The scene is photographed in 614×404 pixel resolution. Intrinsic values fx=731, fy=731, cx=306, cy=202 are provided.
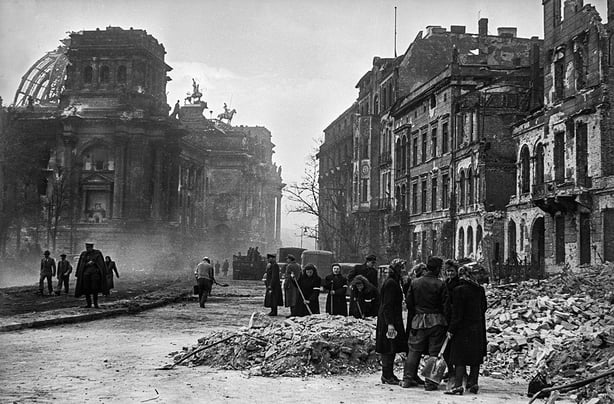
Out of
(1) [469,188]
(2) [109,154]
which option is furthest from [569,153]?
(2) [109,154]

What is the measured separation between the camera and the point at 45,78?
3243 inches

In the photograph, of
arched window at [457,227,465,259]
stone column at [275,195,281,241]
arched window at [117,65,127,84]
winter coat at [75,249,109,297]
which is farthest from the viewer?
stone column at [275,195,281,241]

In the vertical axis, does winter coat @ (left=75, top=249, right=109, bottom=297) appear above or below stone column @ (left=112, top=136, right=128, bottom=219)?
below

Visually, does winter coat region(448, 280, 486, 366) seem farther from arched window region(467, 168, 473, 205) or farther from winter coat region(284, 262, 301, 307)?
arched window region(467, 168, 473, 205)

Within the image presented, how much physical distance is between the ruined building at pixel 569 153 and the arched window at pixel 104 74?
38068 millimetres

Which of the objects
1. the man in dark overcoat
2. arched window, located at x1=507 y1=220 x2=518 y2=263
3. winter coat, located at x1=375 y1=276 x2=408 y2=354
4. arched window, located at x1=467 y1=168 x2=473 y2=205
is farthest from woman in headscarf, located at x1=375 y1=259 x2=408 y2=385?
arched window, located at x1=467 y1=168 x2=473 y2=205

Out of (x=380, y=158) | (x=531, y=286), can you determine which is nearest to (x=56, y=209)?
(x=380, y=158)

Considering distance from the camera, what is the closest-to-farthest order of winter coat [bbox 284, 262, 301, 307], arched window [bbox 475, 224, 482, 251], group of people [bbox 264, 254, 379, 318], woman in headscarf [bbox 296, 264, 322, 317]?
group of people [bbox 264, 254, 379, 318], woman in headscarf [bbox 296, 264, 322, 317], winter coat [bbox 284, 262, 301, 307], arched window [bbox 475, 224, 482, 251]

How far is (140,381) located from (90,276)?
11.4 m

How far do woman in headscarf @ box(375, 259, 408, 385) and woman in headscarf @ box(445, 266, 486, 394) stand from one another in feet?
3.13

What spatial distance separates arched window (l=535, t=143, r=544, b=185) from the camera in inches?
1297

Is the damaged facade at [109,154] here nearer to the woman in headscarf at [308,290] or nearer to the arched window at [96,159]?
the arched window at [96,159]

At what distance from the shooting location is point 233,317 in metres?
21.0

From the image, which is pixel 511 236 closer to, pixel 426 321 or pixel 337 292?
pixel 337 292
